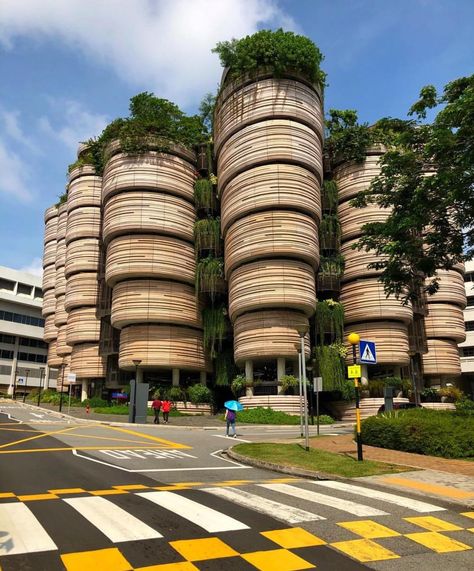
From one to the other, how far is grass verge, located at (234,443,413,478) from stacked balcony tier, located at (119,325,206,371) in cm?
3100

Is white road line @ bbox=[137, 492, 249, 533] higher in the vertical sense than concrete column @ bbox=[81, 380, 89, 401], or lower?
lower

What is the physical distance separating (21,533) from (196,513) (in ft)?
7.80

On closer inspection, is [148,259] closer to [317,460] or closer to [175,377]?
[175,377]

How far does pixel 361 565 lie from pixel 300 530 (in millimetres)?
1298

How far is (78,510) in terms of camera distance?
7527mm

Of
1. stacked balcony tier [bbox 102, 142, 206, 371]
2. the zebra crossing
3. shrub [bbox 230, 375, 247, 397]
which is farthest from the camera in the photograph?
stacked balcony tier [bbox 102, 142, 206, 371]

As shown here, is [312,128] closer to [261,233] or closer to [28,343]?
[261,233]

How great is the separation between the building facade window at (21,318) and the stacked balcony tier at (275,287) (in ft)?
226

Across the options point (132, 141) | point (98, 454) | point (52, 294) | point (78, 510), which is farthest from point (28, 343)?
point (78, 510)

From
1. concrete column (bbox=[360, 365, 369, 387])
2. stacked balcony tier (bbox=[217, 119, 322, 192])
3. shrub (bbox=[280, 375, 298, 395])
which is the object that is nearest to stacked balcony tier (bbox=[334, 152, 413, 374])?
concrete column (bbox=[360, 365, 369, 387])

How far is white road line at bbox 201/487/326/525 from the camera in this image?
23.9 feet

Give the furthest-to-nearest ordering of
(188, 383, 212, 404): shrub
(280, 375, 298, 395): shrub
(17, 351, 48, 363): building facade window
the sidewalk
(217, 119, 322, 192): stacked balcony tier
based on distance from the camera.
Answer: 1. (17, 351, 48, 363): building facade window
2. (188, 383, 212, 404): shrub
3. (217, 119, 322, 192): stacked balcony tier
4. (280, 375, 298, 395): shrub
5. the sidewalk

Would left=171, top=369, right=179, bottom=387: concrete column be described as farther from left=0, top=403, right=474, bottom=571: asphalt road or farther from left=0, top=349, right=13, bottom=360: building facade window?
left=0, top=349, right=13, bottom=360: building facade window

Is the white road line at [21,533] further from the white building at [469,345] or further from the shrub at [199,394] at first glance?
the white building at [469,345]
